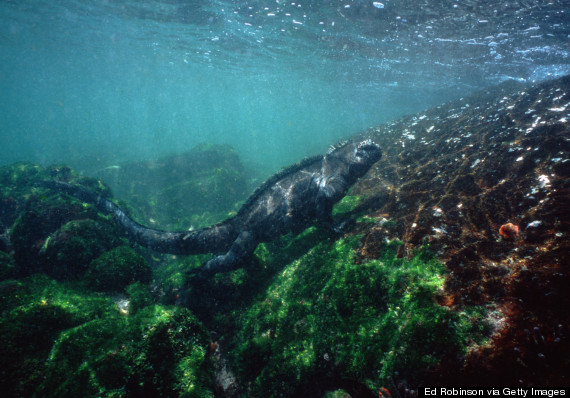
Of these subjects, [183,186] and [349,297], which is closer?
[349,297]

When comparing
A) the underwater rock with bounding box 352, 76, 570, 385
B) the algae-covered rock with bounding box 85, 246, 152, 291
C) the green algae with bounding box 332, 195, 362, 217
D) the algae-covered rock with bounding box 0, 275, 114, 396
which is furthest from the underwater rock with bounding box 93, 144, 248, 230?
the underwater rock with bounding box 352, 76, 570, 385

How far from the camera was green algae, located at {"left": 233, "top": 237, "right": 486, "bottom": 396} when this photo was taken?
2.94m

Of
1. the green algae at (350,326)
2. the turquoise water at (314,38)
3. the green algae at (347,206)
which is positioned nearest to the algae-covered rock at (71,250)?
the green algae at (350,326)

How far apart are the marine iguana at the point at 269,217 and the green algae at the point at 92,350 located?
236cm

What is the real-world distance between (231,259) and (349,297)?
3.34m

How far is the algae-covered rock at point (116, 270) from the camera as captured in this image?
18.3 ft

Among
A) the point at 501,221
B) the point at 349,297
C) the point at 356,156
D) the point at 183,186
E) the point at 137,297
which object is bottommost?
the point at 183,186

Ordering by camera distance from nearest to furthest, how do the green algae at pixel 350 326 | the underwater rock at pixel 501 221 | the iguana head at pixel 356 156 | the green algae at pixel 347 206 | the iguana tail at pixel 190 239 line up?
the underwater rock at pixel 501 221, the green algae at pixel 350 326, the iguana tail at pixel 190 239, the green algae at pixel 347 206, the iguana head at pixel 356 156

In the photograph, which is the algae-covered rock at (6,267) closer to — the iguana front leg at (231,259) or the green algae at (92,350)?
the green algae at (92,350)

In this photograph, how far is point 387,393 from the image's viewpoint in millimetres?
2916

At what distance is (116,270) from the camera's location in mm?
5766

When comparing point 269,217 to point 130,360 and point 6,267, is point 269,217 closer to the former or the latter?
point 130,360

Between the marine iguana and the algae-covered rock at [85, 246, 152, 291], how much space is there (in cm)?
89

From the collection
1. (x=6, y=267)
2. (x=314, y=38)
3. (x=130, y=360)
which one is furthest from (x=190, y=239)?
(x=314, y=38)
